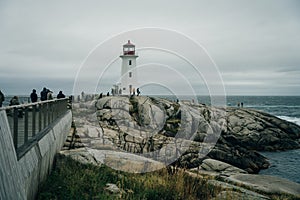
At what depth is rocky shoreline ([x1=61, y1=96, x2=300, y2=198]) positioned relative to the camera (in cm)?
1313

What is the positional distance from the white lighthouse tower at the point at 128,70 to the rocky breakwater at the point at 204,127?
36.4 ft

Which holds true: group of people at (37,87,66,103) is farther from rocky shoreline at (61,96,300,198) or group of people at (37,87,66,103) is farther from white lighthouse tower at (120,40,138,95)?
white lighthouse tower at (120,40,138,95)

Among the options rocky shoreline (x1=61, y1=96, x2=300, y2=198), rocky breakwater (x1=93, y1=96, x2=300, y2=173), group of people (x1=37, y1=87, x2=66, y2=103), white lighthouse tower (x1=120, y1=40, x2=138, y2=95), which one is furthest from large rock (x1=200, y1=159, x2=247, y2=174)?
white lighthouse tower (x1=120, y1=40, x2=138, y2=95)

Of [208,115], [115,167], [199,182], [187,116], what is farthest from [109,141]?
[208,115]

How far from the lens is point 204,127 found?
3319cm

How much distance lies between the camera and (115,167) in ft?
35.5

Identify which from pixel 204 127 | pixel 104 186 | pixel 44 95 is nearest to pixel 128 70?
pixel 204 127

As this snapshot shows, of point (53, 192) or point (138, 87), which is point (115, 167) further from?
point (138, 87)

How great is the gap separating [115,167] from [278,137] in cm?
2988

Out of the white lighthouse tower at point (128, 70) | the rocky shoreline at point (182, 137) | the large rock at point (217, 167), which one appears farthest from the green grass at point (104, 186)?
the white lighthouse tower at point (128, 70)

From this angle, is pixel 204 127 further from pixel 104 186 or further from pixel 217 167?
pixel 104 186

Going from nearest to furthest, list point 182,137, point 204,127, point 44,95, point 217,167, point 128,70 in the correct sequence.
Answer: point 217,167, point 44,95, point 182,137, point 204,127, point 128,70

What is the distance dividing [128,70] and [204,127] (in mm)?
19155

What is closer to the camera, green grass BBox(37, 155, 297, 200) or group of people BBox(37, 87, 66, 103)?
green grass BBox(37, 155, 297, 200)
